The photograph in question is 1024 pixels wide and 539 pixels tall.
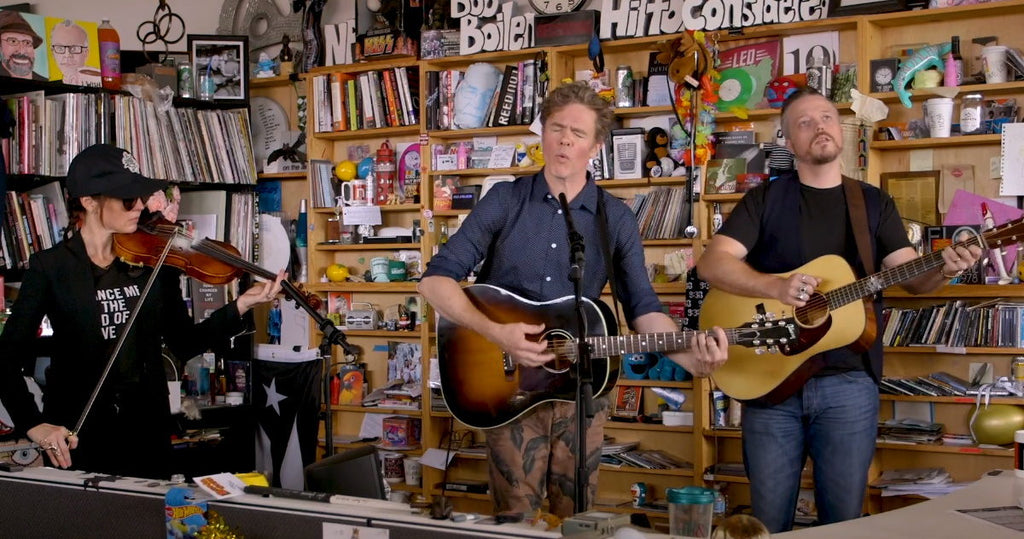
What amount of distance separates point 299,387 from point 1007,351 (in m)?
3.23

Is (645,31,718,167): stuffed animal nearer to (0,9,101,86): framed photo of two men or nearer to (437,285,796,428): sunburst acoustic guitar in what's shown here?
(437,285,796,428): sunburst acoustic guitar

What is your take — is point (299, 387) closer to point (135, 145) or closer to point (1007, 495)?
point (135, 145)

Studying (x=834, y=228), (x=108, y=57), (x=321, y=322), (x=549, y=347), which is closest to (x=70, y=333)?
(x=321, y=322)

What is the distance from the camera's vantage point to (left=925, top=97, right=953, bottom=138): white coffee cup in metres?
4.37

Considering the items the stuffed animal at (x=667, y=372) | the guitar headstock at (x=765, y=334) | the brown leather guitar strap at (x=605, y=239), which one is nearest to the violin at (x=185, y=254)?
the brown leather guitar strap at (x=605, y=239)

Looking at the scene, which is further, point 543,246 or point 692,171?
point 692,171

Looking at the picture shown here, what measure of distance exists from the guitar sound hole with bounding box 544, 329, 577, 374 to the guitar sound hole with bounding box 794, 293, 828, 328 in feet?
2.28

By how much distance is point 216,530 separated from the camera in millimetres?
1834

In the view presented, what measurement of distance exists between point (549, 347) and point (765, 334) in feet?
1.92

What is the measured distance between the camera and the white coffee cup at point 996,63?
4.25 metres

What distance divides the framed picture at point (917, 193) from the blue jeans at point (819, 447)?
170cm

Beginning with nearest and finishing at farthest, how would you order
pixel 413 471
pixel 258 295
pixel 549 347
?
pixel 549 347 → pixel 258 295 → pixel 413 471

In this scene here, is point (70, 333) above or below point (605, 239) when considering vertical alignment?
below

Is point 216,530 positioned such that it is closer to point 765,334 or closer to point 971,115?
point 765,334
